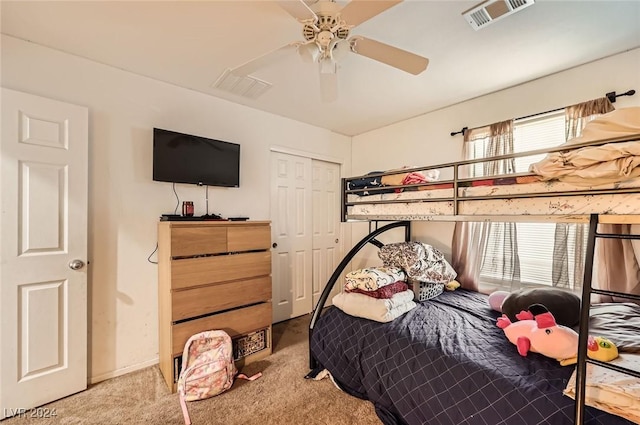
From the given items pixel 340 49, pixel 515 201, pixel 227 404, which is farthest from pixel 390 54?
pixel 227 404

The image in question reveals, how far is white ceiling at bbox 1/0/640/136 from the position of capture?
1532mm

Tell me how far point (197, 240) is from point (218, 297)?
490 millimetres

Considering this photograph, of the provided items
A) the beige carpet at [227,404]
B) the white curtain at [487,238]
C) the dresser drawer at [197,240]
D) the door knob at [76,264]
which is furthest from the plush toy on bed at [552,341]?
the door knob at [76,264]

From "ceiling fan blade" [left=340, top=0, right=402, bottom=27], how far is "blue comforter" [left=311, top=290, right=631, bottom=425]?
5.64ft

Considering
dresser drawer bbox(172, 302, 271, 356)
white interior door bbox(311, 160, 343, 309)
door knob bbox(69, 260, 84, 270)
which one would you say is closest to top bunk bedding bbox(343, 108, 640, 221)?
dresser drawer bbox(172, 302, 271, 356)

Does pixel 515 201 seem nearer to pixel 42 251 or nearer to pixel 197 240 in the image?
pixel 197 240

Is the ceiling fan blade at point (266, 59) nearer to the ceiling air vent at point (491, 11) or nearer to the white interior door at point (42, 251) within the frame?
the ceiling air vent at point (491, 11)

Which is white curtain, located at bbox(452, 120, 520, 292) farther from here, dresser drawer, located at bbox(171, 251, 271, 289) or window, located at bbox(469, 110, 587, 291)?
dresser drawer, located at bbox(171, 251, 271, 289)

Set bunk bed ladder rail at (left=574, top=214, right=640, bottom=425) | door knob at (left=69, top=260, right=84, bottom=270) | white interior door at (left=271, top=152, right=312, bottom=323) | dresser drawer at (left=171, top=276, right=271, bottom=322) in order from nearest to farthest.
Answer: bunk bed ladder rail at (left=574, top=214, right=640, bottom=425) → door knob at (left=69, top=260, right=84, bottom=270) → dresser drawer at (left=171, top=276, right=271, bottom=322) → white interior door at (left=271, top=152, right=312, bottom=323)

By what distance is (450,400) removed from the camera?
129 centimetres

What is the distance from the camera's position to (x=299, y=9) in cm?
121

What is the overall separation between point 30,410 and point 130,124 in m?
2.06

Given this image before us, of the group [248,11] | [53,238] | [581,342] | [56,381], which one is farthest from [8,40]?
[581,342]

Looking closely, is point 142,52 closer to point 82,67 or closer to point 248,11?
point 82,67
